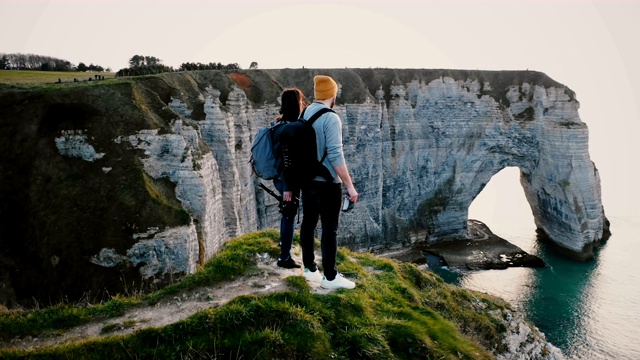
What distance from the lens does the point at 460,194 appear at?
2047 inches

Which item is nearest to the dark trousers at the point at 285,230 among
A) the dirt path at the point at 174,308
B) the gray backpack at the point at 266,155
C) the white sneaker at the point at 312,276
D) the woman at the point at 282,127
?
the woman at the point at 282,127

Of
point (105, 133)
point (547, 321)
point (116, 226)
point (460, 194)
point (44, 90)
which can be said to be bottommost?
point (547, 321)

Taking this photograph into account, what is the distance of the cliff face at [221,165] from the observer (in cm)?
2552

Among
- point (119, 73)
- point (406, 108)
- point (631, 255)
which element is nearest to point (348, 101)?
point (406, 108)

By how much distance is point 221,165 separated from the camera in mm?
35188

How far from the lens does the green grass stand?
6574 mm

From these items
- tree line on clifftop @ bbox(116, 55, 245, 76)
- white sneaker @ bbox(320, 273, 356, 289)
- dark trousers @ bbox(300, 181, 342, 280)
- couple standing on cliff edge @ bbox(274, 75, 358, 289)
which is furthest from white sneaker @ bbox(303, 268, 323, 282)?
tree line on clifftop @ bbox(116, 55, 245, 76)

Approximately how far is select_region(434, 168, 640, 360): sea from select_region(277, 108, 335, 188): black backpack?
28.3 meters

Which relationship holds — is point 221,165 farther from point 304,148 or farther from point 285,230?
point 304,148

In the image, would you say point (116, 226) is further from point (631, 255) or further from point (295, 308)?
point (631, 255)

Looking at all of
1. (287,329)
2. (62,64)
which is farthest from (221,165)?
(62,64)

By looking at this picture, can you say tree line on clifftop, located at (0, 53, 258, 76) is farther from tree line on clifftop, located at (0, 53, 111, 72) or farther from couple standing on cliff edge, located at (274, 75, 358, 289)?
couple standing on cliff edge, located at (274, 75, 358, 289)

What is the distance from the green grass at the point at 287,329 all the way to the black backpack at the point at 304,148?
2.42 m

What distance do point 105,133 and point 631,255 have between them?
53.9 meters
